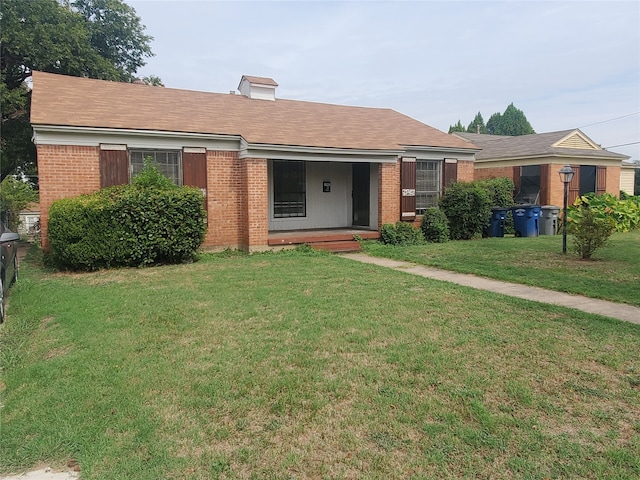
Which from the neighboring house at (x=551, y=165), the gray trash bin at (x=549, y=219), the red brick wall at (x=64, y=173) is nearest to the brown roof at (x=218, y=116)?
the red brick wall at (x=64, y=173)

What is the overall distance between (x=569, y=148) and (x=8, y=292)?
2150cm

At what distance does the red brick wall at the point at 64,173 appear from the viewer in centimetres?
1014

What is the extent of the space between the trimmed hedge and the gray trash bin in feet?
40.7

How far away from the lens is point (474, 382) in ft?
12.7

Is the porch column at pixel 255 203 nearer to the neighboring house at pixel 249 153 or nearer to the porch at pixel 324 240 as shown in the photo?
the neighboring house at pixel 249 153

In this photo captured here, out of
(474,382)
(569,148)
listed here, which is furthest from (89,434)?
(569,148)

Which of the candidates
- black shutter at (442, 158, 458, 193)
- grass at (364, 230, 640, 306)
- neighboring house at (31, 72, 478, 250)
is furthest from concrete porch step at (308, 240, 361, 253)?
black shutter at (442, 158, 458, 193)

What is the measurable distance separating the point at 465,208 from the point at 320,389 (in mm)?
11629

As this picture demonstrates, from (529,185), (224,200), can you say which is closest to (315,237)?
(224,200)

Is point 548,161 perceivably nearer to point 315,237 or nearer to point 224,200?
point 315,237

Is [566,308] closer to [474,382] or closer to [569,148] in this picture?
[474,382]

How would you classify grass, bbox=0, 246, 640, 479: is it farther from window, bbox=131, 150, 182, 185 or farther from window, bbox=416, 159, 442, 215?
window, bbox=416, 159, 442, 215

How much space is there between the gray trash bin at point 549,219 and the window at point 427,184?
4.39m

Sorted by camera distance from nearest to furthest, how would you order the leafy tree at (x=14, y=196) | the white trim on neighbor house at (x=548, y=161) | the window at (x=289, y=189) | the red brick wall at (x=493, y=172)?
the window at (x=289, y=189) < the white trim on neighbor house at (x=548, y=161) < the red brick wall at (x=493, y=172) < the leafy tree at (x=14, y=196)
